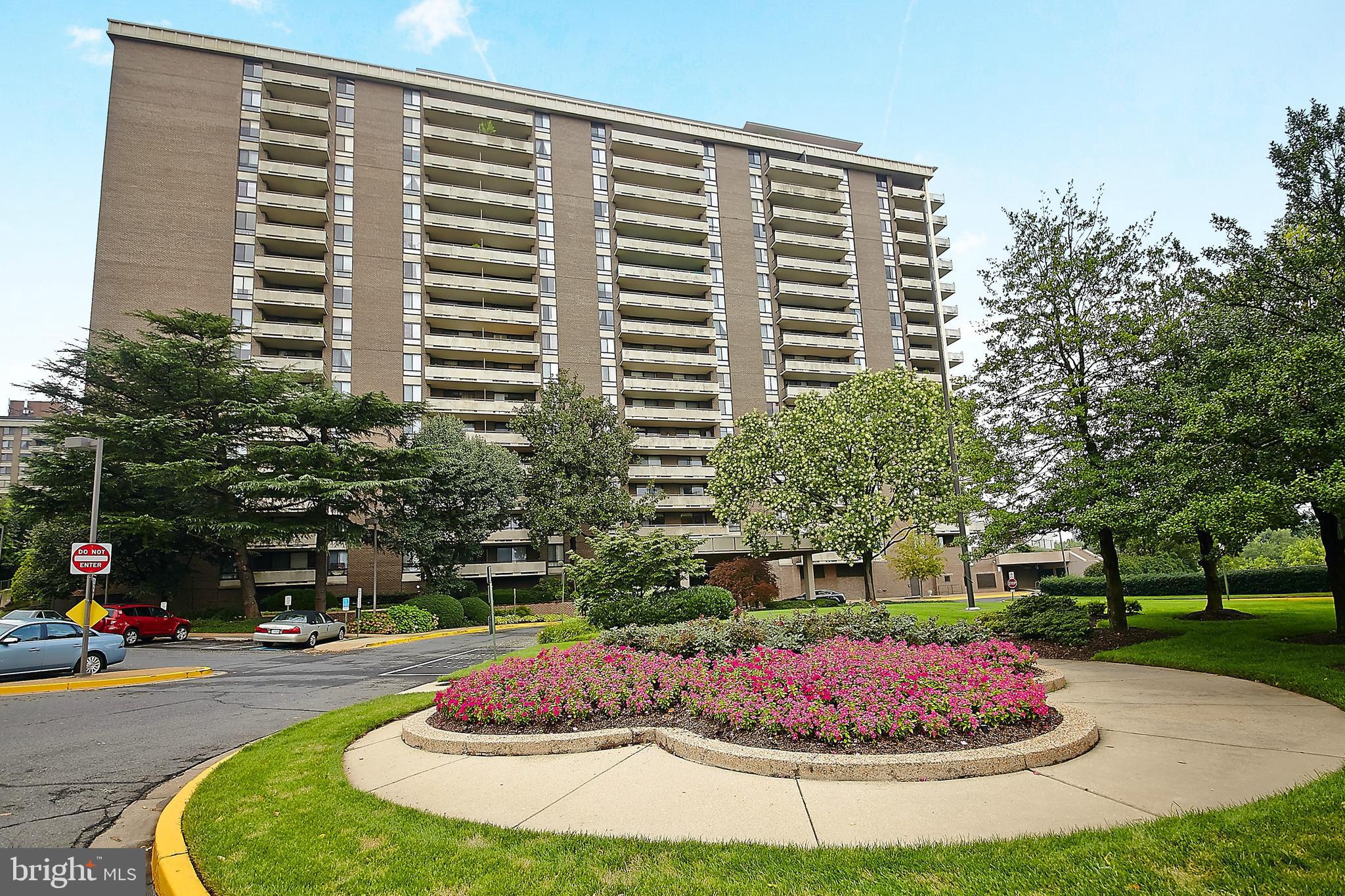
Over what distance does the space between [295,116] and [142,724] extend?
5348cm

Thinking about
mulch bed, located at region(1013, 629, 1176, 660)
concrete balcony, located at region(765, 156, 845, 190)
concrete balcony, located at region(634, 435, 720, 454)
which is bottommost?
mulch bed, located at region(1013, 629, 1176, 660)

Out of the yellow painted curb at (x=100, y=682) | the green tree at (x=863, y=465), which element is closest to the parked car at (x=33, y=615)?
the yellow painted curb at (x=100, y=682)

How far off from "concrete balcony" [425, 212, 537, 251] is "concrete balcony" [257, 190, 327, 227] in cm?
734

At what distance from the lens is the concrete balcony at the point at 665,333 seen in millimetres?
56688

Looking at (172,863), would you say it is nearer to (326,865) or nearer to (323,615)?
(326,865)

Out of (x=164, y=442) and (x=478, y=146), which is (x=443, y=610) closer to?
(x=164, y=442)

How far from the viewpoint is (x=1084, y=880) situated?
3914 mm

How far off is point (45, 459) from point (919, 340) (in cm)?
6356

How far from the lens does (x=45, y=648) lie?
16734 millimetres

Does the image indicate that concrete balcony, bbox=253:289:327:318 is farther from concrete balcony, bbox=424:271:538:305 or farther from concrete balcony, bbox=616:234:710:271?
concrete balcony, bbox=616:234:710:271

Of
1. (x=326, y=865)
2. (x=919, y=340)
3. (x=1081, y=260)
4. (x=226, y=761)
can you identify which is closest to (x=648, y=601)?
(x=226, y=761)

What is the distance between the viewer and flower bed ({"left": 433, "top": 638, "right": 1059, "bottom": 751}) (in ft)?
23.1

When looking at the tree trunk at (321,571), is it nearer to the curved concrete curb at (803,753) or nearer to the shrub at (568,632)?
the shrub at (568,632)

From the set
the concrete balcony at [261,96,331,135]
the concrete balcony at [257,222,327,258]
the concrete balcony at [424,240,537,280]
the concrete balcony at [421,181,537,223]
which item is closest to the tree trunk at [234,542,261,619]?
the concrete balcony at [257,222,327,258]
